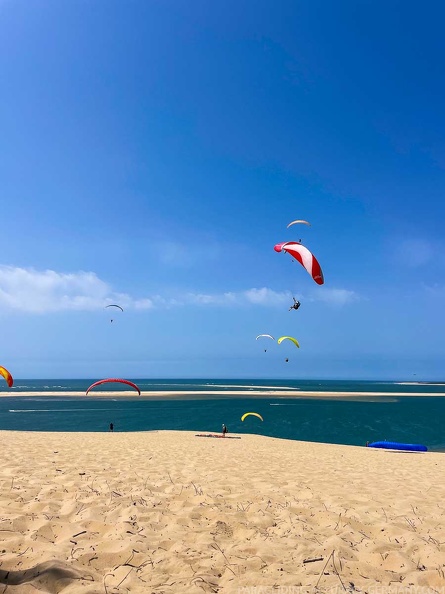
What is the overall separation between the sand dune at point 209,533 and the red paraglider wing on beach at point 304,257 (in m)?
8.05

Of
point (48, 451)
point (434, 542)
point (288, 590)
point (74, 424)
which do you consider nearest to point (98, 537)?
point (288, 590)

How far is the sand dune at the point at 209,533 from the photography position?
14.2ft

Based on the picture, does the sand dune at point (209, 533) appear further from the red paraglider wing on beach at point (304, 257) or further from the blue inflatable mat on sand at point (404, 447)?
the blue inflatable mat on sand at point (404, 447)

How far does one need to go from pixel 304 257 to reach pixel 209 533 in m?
12.2

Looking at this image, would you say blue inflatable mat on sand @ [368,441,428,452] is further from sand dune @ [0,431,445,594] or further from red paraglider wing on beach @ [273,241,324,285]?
sand dune @ [0,431,445,594]

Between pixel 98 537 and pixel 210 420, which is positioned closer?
pixel 98 537

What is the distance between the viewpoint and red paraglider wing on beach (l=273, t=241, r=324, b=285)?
1532cm

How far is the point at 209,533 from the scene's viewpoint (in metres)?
5.65

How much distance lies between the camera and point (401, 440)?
36.7 meters

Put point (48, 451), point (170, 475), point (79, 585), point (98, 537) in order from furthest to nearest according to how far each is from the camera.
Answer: point (48, 451) < point (170, 475) < point (98, 537) < point (79, 585)

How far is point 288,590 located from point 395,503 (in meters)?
4.53

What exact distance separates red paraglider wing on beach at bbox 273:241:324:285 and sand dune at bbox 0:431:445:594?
8.05 metres

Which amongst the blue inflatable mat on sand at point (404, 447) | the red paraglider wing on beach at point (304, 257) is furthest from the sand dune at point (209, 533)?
the blue inflatable mat on sand at point (404, 447)

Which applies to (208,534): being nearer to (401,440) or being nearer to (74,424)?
(401,440)
